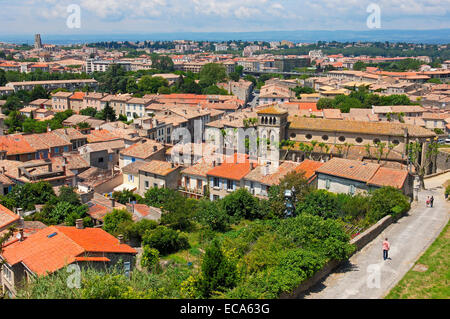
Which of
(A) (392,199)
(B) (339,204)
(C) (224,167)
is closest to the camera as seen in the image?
(A) (392,199)

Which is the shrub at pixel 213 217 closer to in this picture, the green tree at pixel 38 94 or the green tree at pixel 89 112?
the green tree at pixel 89 112

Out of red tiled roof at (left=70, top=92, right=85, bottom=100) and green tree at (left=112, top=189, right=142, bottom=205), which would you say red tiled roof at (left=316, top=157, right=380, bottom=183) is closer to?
green tree at (left=112, top=189, right=142, bottom=205)

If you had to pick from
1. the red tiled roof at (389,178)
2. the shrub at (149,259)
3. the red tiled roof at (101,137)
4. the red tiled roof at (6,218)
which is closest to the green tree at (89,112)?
the red tiled roof at (101,137)

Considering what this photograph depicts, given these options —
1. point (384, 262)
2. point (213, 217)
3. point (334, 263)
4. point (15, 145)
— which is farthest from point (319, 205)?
point (15, 145)

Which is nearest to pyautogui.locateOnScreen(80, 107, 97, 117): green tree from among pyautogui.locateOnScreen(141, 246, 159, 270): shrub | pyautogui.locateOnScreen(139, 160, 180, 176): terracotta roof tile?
pyautogui.locateOnScreen(139, 160, 180, 176): terracotta roof tile
